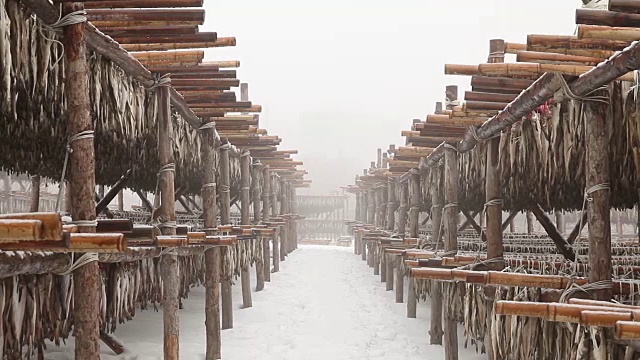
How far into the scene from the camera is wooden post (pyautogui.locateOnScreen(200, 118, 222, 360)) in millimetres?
7223

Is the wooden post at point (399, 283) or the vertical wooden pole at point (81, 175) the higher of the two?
the vertical wooden pole at point (81, 175)

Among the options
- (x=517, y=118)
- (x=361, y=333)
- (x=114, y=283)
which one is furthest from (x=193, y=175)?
(x=517, y=118)

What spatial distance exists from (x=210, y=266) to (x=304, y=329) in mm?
2380

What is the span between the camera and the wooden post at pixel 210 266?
722cm

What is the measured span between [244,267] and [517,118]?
628 centimetres

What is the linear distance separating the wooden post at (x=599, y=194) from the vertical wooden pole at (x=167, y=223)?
146 inches

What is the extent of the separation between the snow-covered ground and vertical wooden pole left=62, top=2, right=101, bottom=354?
2.93 m

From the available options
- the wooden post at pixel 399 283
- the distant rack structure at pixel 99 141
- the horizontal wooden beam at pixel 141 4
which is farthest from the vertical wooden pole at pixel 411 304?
the horizontal wooden beam at pixel 141 4

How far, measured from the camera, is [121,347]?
679 centimetres

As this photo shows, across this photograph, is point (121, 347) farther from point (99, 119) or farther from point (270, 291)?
point (270, 291)

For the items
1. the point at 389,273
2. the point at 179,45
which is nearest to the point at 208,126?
the point at 179,45

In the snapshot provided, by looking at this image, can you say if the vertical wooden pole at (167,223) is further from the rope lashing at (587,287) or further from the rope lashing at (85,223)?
the rope lashing at (587,287)

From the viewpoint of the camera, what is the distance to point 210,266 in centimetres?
754

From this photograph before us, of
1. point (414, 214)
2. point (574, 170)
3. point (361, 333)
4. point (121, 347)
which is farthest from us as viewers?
point (414, 214)
